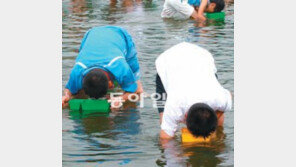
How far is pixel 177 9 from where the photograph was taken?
12.6 metres

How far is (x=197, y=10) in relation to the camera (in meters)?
13.1

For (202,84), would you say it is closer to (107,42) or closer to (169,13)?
(107,42)

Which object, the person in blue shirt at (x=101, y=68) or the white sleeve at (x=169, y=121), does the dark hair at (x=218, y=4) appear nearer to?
the person in blue shirt at (x=101, y=68)

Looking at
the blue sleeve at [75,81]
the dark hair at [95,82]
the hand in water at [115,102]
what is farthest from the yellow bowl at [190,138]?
the blue sleeve at [75,81]

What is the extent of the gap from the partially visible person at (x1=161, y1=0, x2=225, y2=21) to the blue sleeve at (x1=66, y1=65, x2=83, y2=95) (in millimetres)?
5979

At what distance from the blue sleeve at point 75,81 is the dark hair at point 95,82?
0.29m

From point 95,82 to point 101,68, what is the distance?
332 mm

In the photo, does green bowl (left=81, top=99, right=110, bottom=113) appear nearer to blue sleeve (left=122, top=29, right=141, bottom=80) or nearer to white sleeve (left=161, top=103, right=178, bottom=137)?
blue sleeve (left=122, top=29, right=141, bottom=80)

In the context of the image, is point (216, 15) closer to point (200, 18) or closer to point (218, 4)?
point (218, 4)

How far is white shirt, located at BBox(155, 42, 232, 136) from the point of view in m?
5.39

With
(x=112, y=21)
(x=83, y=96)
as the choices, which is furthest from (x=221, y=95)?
(x=112, y=21)

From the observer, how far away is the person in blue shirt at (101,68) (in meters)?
6.47

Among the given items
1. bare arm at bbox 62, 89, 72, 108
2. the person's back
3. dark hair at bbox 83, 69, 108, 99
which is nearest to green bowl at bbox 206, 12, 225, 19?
the person's back

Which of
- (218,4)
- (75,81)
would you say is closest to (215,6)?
(218,4)
